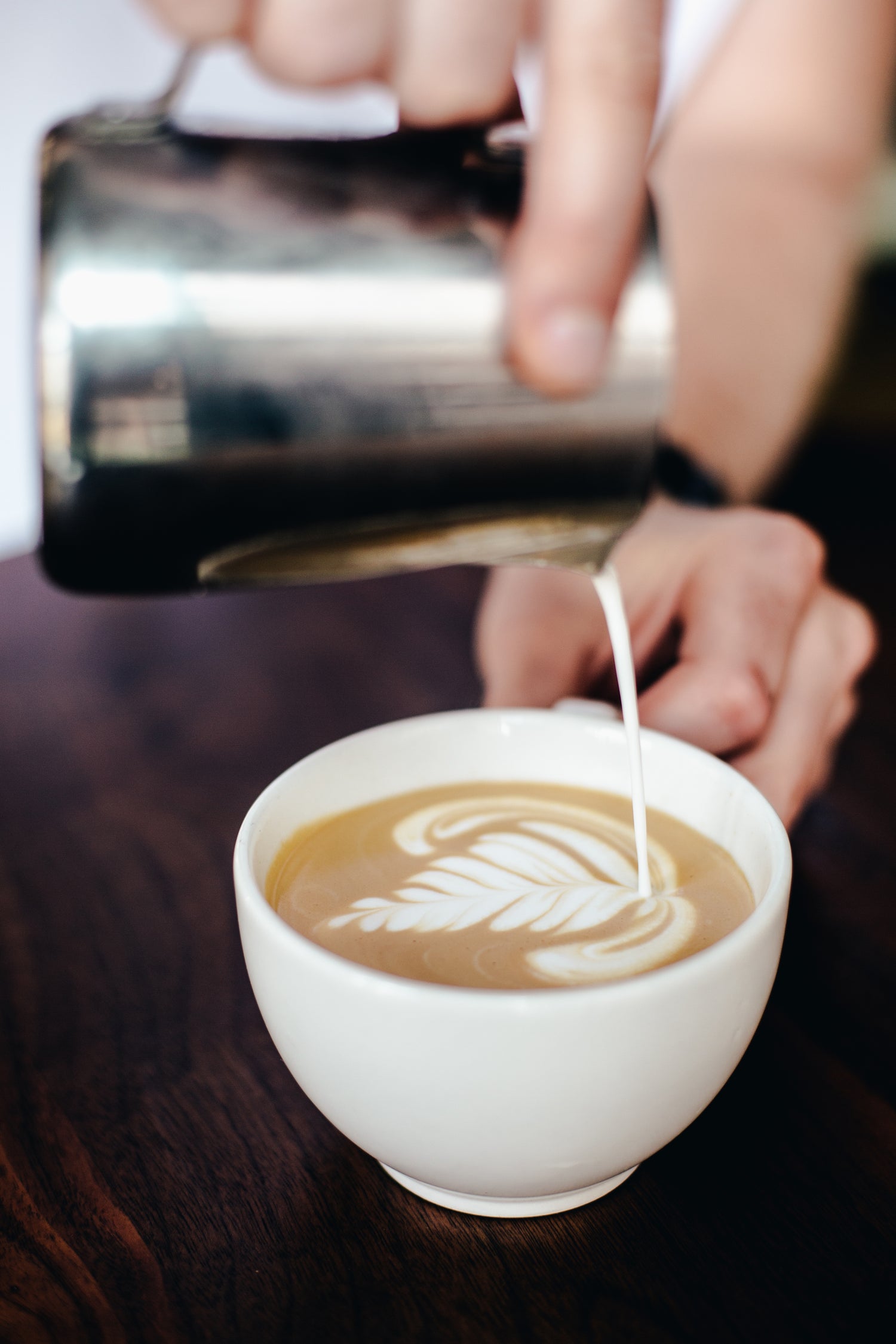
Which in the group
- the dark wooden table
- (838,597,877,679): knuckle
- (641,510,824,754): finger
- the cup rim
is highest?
the cup rim

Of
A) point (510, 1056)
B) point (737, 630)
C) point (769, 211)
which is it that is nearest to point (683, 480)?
point (737, 630)

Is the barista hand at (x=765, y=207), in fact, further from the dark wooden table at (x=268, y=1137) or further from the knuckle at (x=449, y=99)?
the dark wooden table at (x=268, y=1137)

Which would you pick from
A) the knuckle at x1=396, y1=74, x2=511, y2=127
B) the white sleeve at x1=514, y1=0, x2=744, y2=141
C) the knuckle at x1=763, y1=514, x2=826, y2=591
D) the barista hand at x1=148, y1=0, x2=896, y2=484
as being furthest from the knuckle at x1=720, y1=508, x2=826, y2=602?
the white sleeve at x1=514, y1=0, x2=744, y2=141

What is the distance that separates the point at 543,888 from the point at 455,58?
48 centimetres

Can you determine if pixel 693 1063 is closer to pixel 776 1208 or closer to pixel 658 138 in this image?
pixel 776 1208

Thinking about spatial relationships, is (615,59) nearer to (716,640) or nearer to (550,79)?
(550,79)

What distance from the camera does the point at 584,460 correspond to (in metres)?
0.57

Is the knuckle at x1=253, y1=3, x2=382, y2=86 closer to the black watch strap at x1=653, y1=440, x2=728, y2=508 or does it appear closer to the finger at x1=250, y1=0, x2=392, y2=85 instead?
the finger at x1=250, y1=0, x2=392, y2=85

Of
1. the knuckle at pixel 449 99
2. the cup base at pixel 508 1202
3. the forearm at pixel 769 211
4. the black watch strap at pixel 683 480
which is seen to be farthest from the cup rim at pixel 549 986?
the forearm at pixel 769 211

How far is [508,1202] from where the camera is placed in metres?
0.55

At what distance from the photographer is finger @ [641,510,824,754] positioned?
0.90 metres

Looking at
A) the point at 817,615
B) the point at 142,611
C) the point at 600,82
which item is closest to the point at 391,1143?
the point at 600,82

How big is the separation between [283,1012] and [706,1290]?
9.4 inches

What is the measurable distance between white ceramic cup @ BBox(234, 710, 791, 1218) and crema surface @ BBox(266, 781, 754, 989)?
0.25ft
